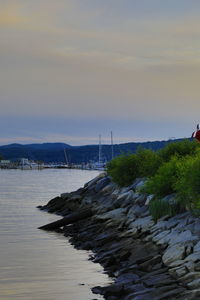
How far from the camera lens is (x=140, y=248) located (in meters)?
22.9

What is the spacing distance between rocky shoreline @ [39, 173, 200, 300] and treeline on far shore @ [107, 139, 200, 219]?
0.67 meters

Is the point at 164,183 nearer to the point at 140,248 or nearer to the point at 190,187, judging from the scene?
the point at 190,187

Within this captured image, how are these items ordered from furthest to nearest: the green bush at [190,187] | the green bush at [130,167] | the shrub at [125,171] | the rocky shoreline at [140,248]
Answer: the shrub at [125,171]
the green bush at [130,167]
the green bush at [190,187]
the rocky shoreline at [140,248]

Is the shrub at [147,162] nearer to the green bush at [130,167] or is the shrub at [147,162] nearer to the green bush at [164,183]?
the green bush at [130,167]

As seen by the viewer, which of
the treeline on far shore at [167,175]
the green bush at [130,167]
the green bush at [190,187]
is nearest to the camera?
the green bush at [190,187]

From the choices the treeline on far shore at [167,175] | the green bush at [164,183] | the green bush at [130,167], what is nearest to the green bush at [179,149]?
the treeline on far shore at [167,175]

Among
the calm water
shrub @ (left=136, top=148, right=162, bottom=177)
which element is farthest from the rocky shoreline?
shrub @ (left=136, top=148, right=162, bottom=177)

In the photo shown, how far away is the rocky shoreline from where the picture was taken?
17.0 meters

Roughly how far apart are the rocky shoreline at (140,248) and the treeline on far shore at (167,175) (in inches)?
26.4

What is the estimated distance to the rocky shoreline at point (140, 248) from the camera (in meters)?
17.0

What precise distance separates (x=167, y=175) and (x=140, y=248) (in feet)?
26.2

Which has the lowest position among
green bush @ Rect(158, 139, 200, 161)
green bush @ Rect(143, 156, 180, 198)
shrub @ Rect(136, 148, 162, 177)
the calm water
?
the calm water

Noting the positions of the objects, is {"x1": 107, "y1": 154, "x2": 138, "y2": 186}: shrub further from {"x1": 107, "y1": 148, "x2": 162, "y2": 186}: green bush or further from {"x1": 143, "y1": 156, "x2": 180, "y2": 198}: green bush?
{"x1": 143, "y1": 156, "x2": 180, "y2": 198}: green bush

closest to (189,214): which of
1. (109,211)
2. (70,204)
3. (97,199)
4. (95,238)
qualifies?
(95,238)
